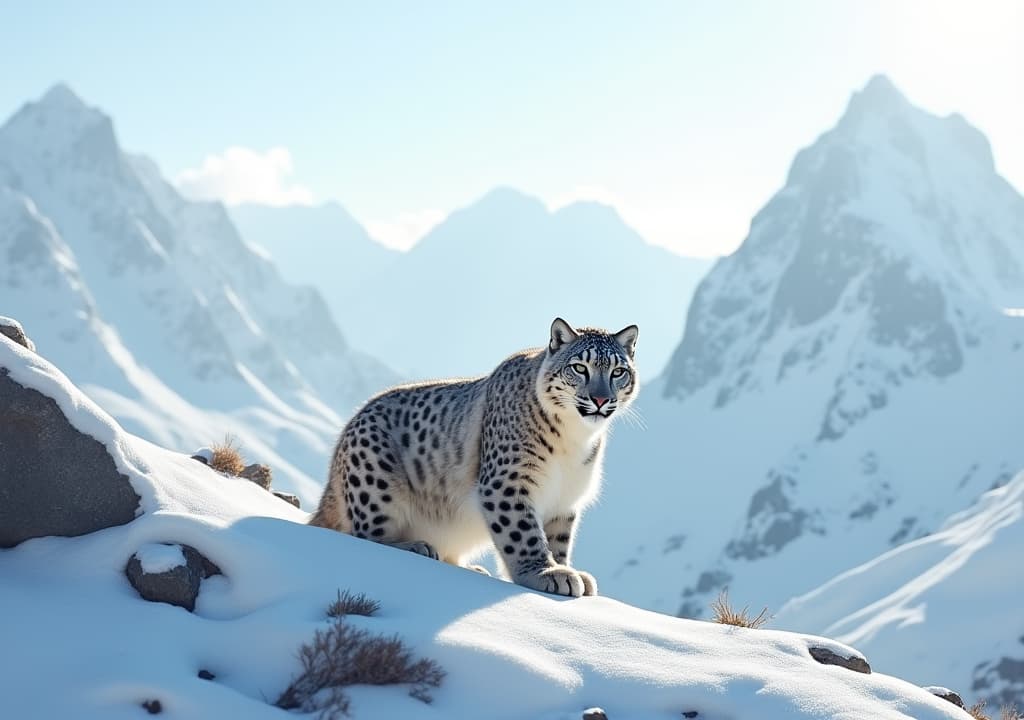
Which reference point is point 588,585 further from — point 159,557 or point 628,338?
point 159,557

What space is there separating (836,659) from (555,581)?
3160 mm

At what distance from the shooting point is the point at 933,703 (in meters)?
11.0

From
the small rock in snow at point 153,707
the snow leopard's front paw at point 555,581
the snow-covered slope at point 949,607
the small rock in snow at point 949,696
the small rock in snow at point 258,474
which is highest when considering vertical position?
the snow-covered slope at point 949,607

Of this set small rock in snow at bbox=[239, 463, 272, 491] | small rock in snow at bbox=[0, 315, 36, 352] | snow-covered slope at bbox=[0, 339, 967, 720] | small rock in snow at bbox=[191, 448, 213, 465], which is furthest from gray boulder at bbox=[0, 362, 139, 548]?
small rock in snow at bbox=[239, 463, 272, 491]

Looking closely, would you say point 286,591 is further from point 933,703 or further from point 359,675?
point 933,703

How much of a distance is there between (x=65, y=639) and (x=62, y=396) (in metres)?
2.86

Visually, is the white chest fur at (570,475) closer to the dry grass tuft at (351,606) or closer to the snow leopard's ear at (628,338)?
the snow leopard's ear at (628,338)

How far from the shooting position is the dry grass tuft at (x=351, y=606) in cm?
1010

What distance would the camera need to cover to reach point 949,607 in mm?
151250

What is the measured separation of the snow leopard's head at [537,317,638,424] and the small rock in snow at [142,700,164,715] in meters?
5.71

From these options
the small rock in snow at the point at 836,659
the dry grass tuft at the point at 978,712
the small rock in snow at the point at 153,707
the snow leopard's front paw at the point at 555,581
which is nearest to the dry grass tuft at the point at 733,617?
the small rock in snow at the point at 836,659

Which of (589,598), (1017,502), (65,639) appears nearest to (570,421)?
(589,598)

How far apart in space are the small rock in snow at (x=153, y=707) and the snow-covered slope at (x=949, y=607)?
13709cm

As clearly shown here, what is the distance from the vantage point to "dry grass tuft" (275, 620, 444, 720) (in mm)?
8992
